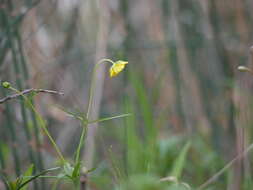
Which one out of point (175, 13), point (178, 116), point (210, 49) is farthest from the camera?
point (178, 116)

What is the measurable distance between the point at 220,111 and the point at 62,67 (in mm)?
574

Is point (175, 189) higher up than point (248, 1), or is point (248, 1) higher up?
point (248, 1)

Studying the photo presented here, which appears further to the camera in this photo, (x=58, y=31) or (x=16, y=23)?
(x=58, y=31)

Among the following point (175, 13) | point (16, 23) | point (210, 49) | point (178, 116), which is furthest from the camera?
point (178, 116)

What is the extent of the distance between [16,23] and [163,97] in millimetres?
947

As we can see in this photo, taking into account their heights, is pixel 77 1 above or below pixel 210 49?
above

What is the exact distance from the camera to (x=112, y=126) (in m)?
2.06

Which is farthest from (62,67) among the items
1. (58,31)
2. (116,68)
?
(116,68)

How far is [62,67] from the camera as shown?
5.71 ft

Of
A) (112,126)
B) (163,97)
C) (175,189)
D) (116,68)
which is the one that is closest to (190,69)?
(163,97)

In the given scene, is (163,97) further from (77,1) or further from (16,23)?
(16,23)

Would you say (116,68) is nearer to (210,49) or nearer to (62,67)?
(210,49)

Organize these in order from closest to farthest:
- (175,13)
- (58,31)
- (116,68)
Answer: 1. (116,68)
2. (175,13)
3. (58,31)

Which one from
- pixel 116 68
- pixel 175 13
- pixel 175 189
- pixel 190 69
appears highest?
pixel 175 13
